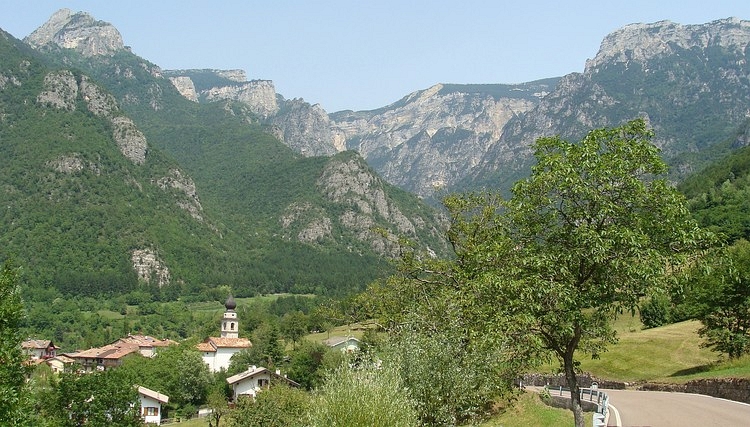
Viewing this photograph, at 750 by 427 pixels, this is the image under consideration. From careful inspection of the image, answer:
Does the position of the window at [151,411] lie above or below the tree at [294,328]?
below

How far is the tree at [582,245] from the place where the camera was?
68.0ft

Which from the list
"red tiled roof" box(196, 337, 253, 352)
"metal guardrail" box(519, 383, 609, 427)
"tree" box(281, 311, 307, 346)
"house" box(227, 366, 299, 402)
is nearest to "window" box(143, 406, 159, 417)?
"house" box(227, 366, 299, 402)

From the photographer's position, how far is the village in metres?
100

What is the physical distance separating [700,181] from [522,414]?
185 m

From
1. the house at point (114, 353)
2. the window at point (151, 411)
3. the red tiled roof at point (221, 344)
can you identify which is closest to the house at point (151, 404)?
the window at point (151, 411)

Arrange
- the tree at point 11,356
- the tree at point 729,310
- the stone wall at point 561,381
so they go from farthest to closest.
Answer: the stone wall at point 561,381
the tree at point 729,310
the tree at point 11,356

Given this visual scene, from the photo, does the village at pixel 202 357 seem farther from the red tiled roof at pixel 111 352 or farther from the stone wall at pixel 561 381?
the stone wall at pixel 561 381

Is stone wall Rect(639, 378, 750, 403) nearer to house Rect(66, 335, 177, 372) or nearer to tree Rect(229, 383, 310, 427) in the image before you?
tree Rect(229, 383, 310, 427)

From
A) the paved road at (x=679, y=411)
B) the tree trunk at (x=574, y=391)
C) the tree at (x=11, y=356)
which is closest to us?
the tree trunk at (x=574, y=391)

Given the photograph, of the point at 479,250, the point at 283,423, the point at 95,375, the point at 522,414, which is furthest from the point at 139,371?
the point at 479,250

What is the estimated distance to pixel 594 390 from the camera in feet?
124

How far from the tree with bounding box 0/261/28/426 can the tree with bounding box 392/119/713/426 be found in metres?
22.2

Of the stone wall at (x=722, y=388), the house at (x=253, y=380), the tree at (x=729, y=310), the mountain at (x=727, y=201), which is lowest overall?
the house at (x=253, y=380)

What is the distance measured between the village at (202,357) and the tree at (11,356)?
59.2 metres
